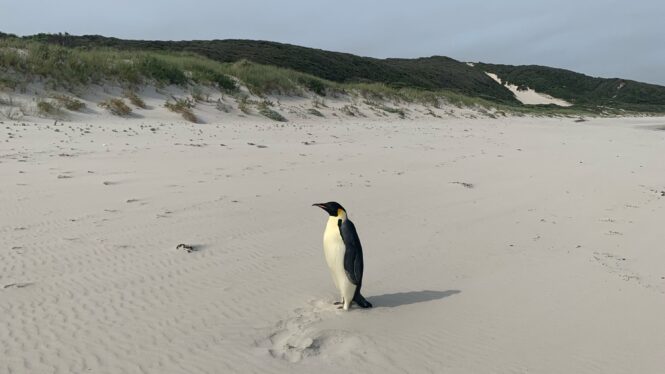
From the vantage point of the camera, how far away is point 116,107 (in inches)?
580

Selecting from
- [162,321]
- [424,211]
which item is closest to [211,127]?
[424,211]

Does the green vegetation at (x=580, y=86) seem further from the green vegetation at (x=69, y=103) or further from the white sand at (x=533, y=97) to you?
the green vegetation at (x=69, y=103)

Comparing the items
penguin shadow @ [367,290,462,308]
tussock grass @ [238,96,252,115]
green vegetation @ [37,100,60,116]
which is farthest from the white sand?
penguin shadow @ [367,290,462,308]

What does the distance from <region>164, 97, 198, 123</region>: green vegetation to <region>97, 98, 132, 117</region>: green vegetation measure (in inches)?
57.5

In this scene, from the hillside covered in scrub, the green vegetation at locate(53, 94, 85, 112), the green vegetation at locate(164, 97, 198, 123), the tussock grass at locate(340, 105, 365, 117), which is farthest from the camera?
the tussock grass at locate(340, 105, 365, 117)

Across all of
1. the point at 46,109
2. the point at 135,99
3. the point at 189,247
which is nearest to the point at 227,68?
the point at 135,99

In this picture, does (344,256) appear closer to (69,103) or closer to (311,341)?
(311,341)

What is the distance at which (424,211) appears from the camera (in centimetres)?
729

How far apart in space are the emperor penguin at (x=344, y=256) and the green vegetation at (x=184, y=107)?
12.3 meters

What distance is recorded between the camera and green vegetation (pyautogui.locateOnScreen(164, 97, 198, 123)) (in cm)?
1570

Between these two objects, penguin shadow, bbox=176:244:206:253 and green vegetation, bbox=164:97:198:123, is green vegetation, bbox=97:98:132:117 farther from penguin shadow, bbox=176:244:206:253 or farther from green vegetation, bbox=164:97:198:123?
penguin shadow, bbox=176:244:206:253

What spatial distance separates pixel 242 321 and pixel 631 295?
325 centimetres

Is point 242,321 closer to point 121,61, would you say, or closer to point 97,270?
point 97,270

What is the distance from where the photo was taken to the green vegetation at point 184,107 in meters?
15.7
